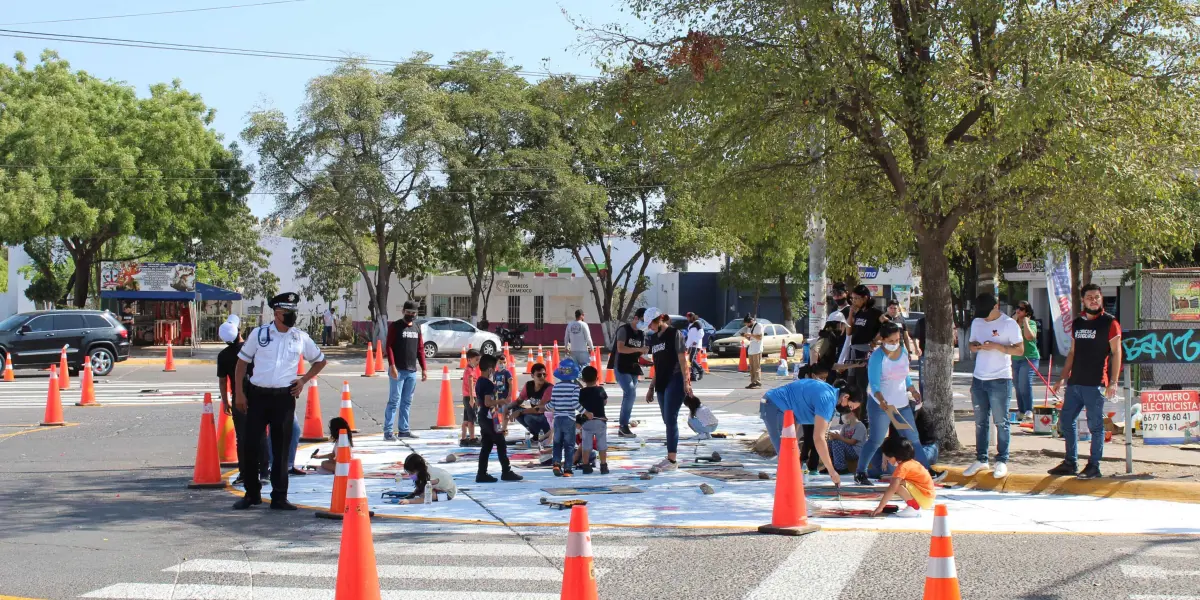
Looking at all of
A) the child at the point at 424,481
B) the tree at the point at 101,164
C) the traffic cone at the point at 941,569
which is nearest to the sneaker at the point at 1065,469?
the child at the point at 424,481

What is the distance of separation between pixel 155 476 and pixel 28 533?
10.3ft

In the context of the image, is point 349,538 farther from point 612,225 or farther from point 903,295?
point 903,295

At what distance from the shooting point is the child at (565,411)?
11148mm

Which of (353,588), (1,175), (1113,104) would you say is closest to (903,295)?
(1,175)

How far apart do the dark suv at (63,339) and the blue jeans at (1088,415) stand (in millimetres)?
22149

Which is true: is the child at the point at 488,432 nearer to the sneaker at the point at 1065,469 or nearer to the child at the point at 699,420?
the child at the point at 699,420

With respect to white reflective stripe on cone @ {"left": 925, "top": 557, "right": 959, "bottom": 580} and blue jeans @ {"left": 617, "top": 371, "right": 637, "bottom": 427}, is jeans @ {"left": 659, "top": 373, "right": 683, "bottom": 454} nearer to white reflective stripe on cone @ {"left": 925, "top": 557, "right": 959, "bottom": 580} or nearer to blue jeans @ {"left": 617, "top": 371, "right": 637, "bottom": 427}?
blue jeans @ {"left": 617, "top": 371, "right": 637, "bottom": 427}

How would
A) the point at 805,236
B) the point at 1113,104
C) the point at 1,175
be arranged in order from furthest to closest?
the point at 1,175 → the point at 805,236 → the point at 1113,104

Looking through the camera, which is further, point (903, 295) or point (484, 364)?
point (903, 295)

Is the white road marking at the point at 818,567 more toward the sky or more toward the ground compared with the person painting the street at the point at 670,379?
more toward the ground

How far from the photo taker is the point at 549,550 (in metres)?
7.79

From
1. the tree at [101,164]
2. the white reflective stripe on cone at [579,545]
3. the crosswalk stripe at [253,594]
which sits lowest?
the crosswalk stripe at [253,594]

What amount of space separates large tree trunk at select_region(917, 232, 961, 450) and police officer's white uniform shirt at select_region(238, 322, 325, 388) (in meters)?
6.75

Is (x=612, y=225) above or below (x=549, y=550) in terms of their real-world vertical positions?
above
